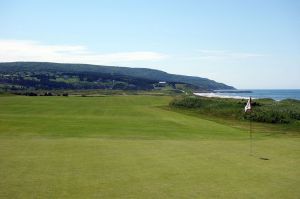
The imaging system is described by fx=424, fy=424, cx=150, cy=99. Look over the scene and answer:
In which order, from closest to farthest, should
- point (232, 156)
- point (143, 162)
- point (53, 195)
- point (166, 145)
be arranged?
point (53, 195) < point (143, 162) < point (232, 156) < point (166, 145)

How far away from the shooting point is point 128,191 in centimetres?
1310

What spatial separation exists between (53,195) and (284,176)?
335 inches

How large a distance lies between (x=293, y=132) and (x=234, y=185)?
25.3 meters

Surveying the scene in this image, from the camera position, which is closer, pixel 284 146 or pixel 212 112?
pixel 284 146

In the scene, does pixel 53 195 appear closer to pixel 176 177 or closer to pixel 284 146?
pixel 176 177

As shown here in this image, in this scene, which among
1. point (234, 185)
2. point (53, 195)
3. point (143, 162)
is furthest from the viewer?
point (143, 162)

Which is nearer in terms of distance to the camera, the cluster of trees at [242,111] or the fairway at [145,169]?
the fairway at [145,169]

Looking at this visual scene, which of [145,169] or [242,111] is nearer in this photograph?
[145,169]

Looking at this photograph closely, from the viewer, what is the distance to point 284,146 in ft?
80.0

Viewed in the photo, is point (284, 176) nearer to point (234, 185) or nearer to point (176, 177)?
point (234, 185)

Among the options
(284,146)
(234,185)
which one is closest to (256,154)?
(284,146)

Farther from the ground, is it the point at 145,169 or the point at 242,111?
the point at 242,111

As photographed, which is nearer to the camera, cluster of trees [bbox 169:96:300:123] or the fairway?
the fairway

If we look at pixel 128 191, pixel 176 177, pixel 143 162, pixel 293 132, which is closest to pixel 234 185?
pixel 176 177
